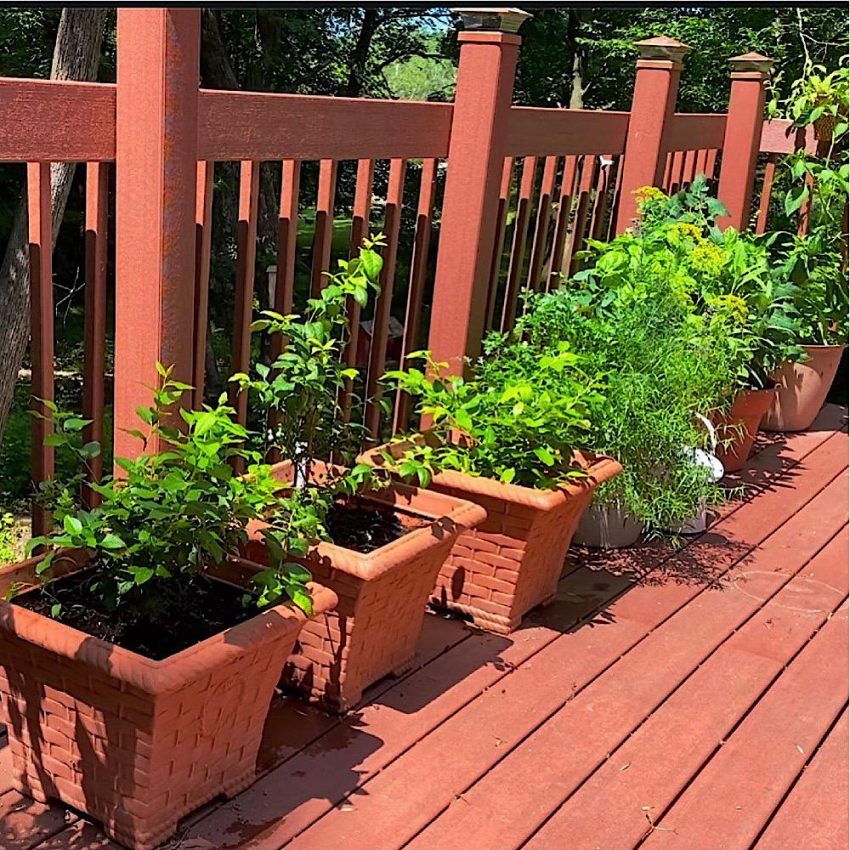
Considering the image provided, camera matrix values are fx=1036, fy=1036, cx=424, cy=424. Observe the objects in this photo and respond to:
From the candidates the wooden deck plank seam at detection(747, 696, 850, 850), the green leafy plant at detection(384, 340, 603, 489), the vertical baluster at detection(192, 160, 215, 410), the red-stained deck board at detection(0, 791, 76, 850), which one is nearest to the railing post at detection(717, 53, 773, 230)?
the green leafy plant at detection(384, 340, 603, 489)

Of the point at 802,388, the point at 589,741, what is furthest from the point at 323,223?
the point at 802,388

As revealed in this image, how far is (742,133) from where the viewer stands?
480 centimetres

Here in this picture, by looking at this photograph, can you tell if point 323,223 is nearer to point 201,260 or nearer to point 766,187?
point 201,260

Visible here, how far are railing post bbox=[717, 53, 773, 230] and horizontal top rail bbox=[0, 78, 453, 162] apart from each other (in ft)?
7.89

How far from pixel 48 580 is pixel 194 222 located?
731 millimetres

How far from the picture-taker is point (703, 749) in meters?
2.24

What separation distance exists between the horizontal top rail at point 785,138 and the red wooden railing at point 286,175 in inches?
57.1

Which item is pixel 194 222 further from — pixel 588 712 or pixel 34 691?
pixel 588 712

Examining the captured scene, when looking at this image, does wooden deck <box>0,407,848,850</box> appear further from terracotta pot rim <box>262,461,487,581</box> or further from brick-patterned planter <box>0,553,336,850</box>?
terracotta pot rim <box>262,461,487,581</box>

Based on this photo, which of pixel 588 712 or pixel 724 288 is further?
pixel 724 288

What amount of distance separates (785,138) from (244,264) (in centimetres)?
373

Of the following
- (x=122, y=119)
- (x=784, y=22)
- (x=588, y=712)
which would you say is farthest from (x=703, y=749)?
(x=784, y=22)

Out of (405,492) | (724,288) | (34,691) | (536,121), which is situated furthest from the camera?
(724,288)

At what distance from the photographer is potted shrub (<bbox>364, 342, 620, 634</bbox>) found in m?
2.54
